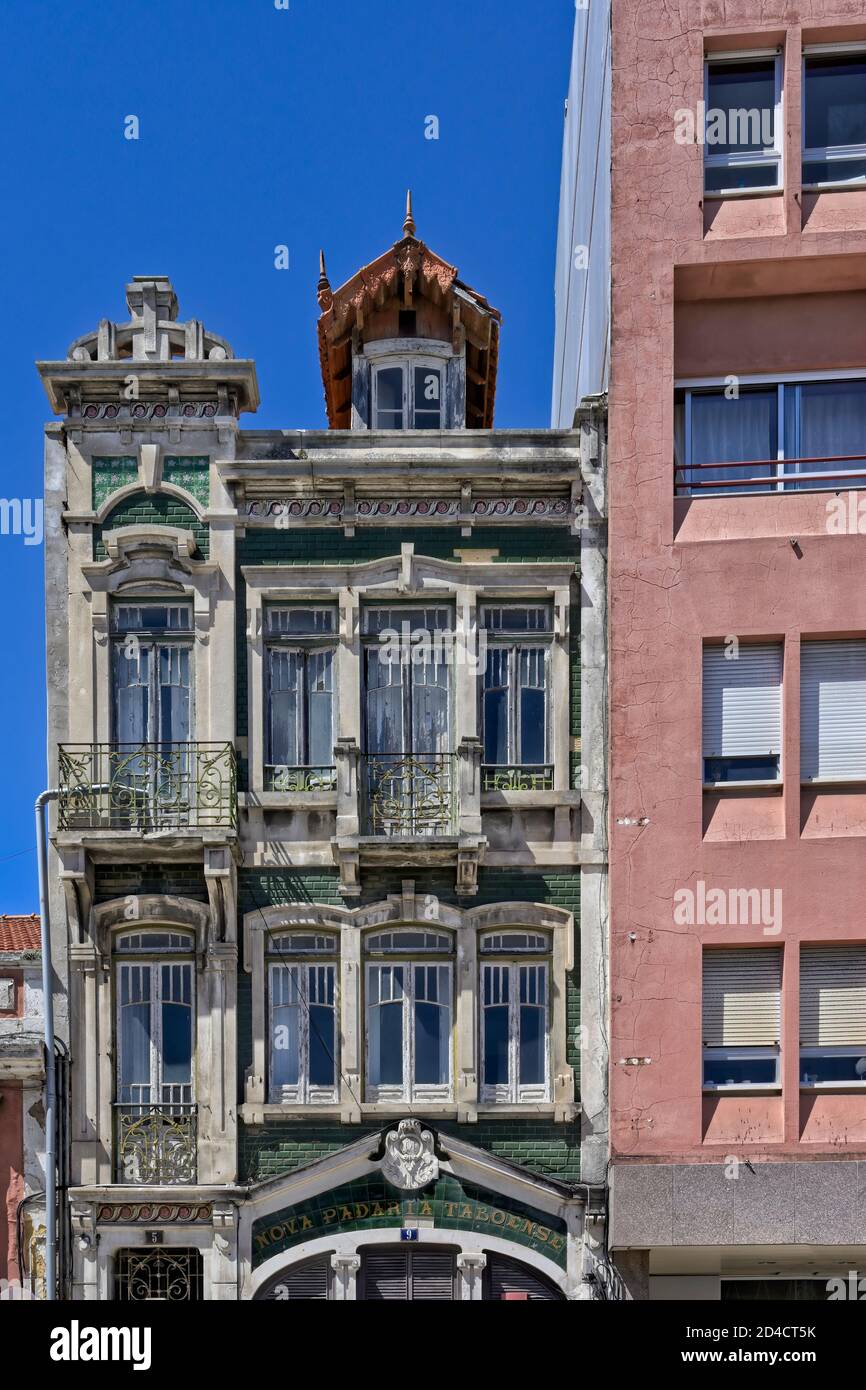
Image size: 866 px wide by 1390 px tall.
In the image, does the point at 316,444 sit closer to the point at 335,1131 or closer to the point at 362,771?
the point at 362,771

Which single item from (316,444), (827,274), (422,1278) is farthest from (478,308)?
(422,1278)

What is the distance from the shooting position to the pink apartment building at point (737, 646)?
21297 millimetres

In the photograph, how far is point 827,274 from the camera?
74.9 feet

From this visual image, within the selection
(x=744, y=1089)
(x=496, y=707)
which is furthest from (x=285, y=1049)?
(x=744, y=1089)

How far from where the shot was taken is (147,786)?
22750 millimetres

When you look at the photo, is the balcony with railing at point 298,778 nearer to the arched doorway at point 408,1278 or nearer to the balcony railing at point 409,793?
the balcony railing at point 409,793

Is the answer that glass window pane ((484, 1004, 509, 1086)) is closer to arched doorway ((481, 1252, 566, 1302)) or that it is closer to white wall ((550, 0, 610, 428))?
arched doorway ((481, 1252, 566, 1302))

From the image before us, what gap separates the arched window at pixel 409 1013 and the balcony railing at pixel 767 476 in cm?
636

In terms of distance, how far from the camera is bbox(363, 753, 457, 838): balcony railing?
22672 mm

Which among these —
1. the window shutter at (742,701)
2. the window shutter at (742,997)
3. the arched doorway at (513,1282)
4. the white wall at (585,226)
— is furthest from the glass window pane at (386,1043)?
the white wall at (585,226)

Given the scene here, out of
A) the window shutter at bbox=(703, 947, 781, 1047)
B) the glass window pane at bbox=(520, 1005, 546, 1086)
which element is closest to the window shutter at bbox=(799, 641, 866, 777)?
the window shutter at bbox=(703, 947, 781, 1047)

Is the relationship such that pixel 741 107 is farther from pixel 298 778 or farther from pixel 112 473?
pixel 298 778

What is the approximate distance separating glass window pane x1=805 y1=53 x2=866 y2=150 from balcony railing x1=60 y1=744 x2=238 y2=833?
34.6 feet
